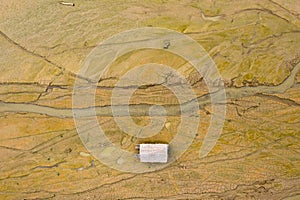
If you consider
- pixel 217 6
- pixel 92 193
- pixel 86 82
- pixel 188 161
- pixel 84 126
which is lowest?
pixel 92 193

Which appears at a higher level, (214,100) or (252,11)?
(252,11)

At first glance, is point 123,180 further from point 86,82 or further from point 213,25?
point 213,25

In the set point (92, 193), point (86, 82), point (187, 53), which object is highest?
point (187, 53)

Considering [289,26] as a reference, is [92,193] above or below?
below

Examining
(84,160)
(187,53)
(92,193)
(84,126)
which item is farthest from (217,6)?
(92,193)

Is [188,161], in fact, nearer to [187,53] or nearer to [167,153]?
[167,153]

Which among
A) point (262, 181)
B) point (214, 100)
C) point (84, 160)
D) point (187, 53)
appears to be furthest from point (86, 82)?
point (262, 181)
